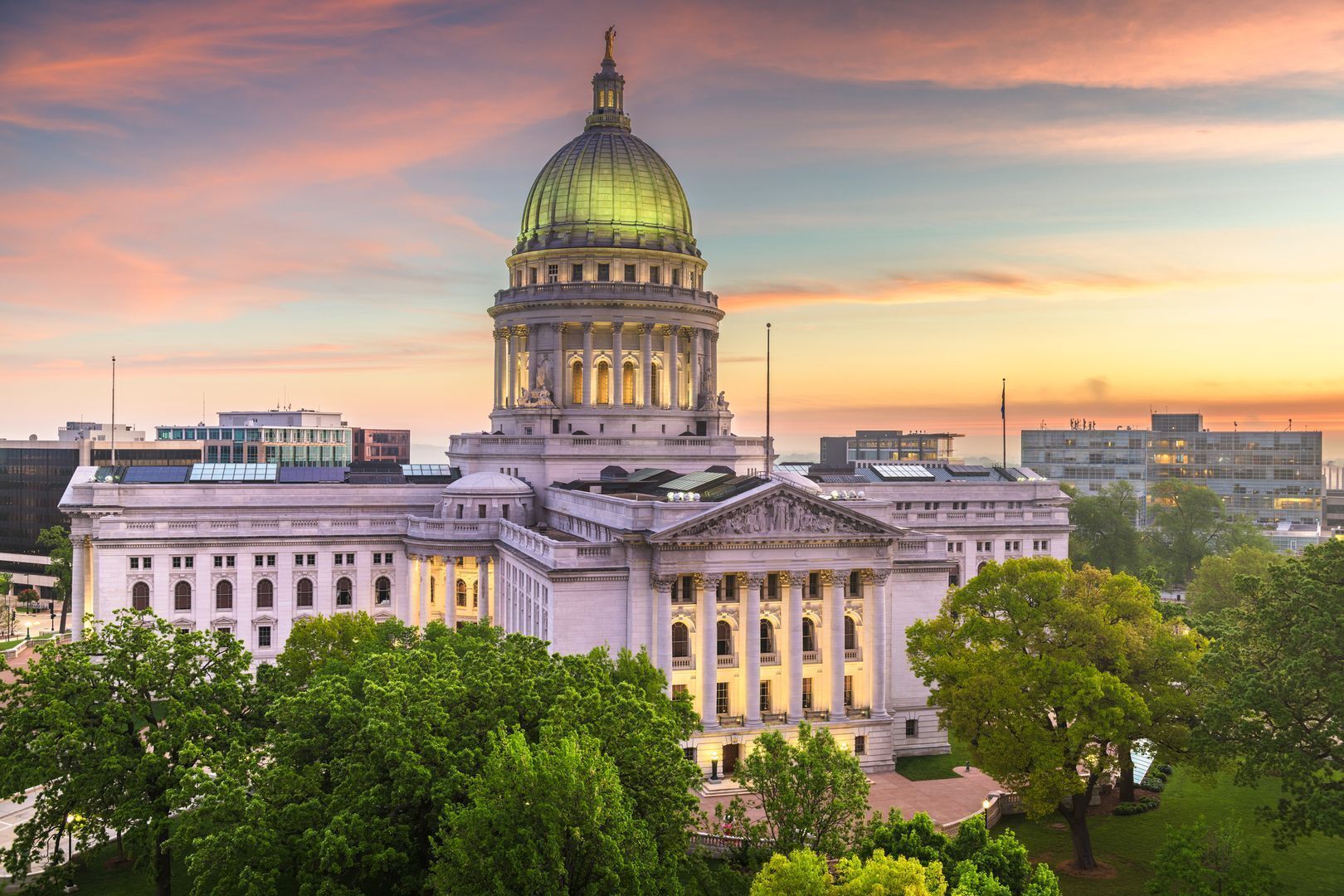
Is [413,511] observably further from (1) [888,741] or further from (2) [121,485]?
(1) [888,741]

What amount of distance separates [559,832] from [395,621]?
36415mm

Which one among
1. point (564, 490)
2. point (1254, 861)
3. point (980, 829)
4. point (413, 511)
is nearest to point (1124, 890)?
point (1254, 861)

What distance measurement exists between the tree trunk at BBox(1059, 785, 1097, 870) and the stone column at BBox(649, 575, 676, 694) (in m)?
25.5

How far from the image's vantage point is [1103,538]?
13775 centimetres

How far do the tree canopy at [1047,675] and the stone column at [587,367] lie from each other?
54163 mm

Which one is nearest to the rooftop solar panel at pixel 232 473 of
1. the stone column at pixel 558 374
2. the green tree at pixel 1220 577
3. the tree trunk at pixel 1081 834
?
the stone column at pixel 558 374

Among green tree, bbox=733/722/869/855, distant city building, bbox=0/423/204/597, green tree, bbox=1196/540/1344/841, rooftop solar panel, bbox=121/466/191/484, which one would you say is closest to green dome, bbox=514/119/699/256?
rooftop solar panel, bbox=121/466/191/484

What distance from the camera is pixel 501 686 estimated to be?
45312mm

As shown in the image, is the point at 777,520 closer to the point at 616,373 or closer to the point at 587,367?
the point at 616,373

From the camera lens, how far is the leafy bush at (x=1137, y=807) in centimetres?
6219

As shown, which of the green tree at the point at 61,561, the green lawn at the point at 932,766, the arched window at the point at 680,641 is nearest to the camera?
the green lawn at the point at 932,766

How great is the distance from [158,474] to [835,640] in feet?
223

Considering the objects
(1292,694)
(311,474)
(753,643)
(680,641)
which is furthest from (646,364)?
(1292,694)

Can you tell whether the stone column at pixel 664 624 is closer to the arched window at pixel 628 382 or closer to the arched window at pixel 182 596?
the arched window at pixel 628 382
